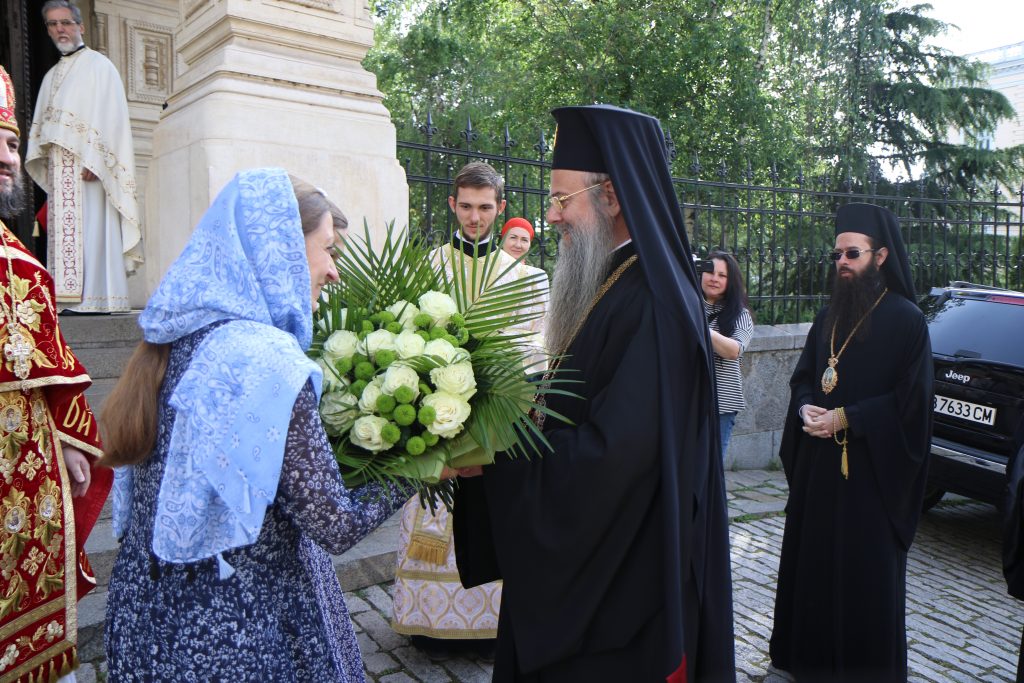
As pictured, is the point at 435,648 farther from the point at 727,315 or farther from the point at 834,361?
the point at 727,315

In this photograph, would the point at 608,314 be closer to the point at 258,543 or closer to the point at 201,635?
the point at 258,543

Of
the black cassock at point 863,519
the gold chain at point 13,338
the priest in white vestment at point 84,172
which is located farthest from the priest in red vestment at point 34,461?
the black cassock at point 863,519

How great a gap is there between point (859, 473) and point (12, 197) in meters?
3.74

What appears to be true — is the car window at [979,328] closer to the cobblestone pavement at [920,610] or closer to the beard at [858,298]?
the cobblestone pavement at [920,610]

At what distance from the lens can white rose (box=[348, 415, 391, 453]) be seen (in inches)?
68.4

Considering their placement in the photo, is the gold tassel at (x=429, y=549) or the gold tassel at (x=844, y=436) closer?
the gold tassel at (x=429, y=549)

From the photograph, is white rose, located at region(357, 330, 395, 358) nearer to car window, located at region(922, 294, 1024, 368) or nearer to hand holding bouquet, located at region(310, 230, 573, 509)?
hand holding bouquet, located at region(310, 230, 573, 509)

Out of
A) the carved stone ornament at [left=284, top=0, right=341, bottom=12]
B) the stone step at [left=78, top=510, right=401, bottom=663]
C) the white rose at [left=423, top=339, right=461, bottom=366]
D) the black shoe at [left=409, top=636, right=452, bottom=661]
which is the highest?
the carved stone ornament at [left=284, top=0, right=341, bottom=12]

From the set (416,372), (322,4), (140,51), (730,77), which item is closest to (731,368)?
(322,4)

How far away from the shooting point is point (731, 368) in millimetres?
5789

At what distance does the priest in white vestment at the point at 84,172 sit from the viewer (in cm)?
529

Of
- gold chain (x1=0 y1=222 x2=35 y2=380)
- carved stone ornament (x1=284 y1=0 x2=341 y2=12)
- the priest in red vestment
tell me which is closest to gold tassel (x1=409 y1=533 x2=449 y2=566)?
the priest in red vestment

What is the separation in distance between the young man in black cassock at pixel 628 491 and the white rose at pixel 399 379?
1.65ft

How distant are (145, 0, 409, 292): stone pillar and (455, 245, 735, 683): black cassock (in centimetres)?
316
